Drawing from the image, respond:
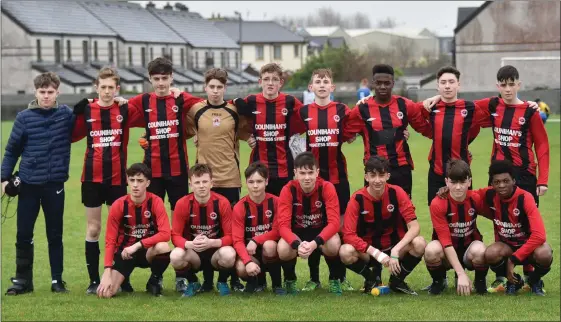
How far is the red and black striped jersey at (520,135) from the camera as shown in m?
7.07

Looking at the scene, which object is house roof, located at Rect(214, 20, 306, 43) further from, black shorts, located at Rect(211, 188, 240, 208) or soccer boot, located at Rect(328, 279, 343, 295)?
soccer boot, located at Rect(328, 279, 343, 295)

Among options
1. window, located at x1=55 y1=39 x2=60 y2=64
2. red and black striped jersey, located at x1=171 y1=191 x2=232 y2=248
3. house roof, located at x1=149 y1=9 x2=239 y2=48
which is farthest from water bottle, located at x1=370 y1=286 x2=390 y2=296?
house roof, located at x1=149 y1=9 x2=239 y2=48

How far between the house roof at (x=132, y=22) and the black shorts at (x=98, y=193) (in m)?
54.0

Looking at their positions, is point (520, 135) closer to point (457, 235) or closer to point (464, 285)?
point (457, 235)

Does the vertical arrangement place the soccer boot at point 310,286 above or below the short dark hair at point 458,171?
below

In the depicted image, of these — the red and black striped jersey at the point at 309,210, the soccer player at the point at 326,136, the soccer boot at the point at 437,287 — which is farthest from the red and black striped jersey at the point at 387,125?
the soccer boot at the point at 437,287

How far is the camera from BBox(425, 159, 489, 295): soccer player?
6621 mm

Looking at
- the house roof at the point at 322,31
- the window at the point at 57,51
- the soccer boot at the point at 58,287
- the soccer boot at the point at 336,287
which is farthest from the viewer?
the house roof at the point at 322,31

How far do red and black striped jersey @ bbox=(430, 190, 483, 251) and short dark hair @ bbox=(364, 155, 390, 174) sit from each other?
49cm

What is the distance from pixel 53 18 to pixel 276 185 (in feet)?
164

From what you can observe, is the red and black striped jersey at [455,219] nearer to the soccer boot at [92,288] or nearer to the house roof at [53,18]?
the soccer boot at [92,288]

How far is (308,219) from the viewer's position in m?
6.94

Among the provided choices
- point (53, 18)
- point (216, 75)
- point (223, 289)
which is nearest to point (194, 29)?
point (53, 18)

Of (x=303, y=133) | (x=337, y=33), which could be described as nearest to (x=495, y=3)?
(x=303, y=133)
